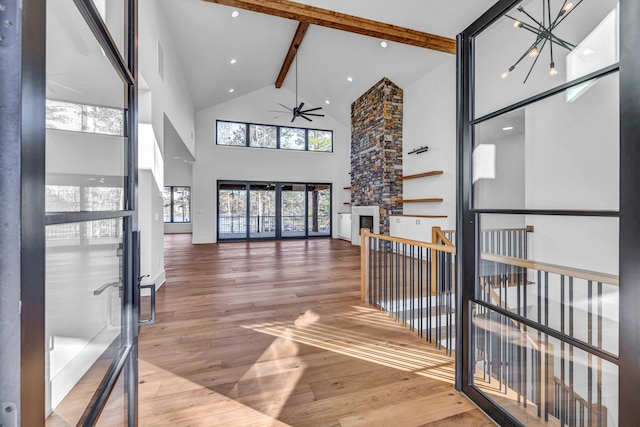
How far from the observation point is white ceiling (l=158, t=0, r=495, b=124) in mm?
4531

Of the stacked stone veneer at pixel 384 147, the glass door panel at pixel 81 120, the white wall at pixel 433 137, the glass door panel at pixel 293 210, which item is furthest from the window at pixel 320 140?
A: the glass door panel at pixel 81 120

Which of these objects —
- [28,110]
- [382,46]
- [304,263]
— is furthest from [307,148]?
[28,110]

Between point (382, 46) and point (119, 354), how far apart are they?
22.2ft

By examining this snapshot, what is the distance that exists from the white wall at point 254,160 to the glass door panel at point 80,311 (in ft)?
26.6

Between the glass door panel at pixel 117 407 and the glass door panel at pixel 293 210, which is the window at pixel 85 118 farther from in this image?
the glass door panel at pixel 293 210

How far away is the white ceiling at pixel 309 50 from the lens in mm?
4531

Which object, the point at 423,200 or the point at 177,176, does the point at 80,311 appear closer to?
the point at 423,200

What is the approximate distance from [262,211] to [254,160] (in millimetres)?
1683

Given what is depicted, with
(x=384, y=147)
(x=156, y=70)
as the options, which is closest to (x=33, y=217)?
(x=156, y=70)

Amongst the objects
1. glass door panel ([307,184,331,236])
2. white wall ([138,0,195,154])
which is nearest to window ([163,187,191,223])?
glass door panel ([307,184,331,236])

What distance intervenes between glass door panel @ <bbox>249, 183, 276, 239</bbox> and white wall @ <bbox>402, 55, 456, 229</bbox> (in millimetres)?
4486

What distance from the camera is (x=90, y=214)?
809mm

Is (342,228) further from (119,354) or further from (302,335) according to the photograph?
(119,354)

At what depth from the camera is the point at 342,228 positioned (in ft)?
33.1
